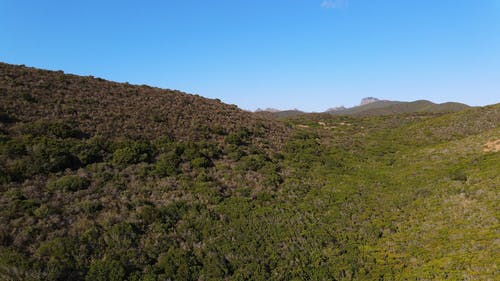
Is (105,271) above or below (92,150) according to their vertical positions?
below

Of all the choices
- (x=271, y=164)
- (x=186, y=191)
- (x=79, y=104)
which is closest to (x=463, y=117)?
(x=271, y=164)

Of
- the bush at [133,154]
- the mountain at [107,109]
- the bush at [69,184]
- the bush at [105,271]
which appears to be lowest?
the bush at [105,271]

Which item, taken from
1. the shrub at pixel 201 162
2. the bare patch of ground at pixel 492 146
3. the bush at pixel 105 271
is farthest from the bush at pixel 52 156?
the bare patch of ground at pixel 492 146

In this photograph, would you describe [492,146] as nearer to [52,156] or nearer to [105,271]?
[105,271]

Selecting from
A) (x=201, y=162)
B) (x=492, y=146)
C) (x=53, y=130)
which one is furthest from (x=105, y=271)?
(x=492, y=146)

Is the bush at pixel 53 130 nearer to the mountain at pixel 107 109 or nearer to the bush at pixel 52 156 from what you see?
the mountain at pixel 107 109

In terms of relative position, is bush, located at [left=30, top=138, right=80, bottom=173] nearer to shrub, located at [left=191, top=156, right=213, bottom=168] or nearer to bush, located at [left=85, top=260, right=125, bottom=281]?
shrub, located at [left=191, top=156, right=213, bottom=168]
